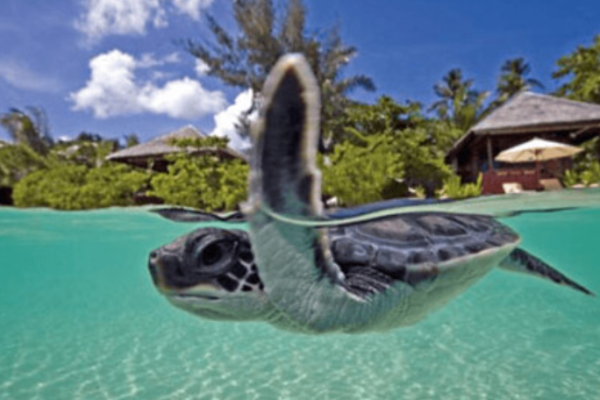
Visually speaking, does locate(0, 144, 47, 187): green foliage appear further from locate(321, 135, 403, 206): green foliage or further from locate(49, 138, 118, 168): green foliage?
locate(321, 135, 403, 206): green foliage

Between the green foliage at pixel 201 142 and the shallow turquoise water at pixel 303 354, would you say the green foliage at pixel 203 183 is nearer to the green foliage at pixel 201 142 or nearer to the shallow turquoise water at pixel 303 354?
the green foliage at pixel 201 142

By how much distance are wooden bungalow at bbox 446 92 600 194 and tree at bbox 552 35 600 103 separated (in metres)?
4.31

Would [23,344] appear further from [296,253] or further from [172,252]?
[296,253]

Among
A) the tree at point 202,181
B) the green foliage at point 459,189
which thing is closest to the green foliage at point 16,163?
the tree at point 202,181

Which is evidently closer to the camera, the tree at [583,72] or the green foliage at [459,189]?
the green foliage at [459,189]

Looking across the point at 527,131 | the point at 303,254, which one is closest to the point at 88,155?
the point at 527,131

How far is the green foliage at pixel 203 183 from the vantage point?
49.0 ft

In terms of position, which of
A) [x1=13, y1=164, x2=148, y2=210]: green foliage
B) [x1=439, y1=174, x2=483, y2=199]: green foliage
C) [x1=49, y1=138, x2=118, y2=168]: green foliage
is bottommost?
[x1=439, y1=174, x2=483, y2=199]: green foliage

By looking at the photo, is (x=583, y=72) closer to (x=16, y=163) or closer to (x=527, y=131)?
(x=527, y=131)

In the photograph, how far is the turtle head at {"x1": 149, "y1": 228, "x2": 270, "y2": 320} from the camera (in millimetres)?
1818

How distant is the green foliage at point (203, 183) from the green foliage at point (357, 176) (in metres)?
3.94

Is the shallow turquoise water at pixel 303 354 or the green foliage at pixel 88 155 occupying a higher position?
the green foliage at pixel 88 155

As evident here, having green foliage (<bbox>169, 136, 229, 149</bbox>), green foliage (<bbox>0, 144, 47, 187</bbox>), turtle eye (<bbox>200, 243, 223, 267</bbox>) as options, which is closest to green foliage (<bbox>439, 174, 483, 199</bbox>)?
green foliage (<bbox>169, 136, 229, 149</bbox>)

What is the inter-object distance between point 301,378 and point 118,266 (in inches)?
641
